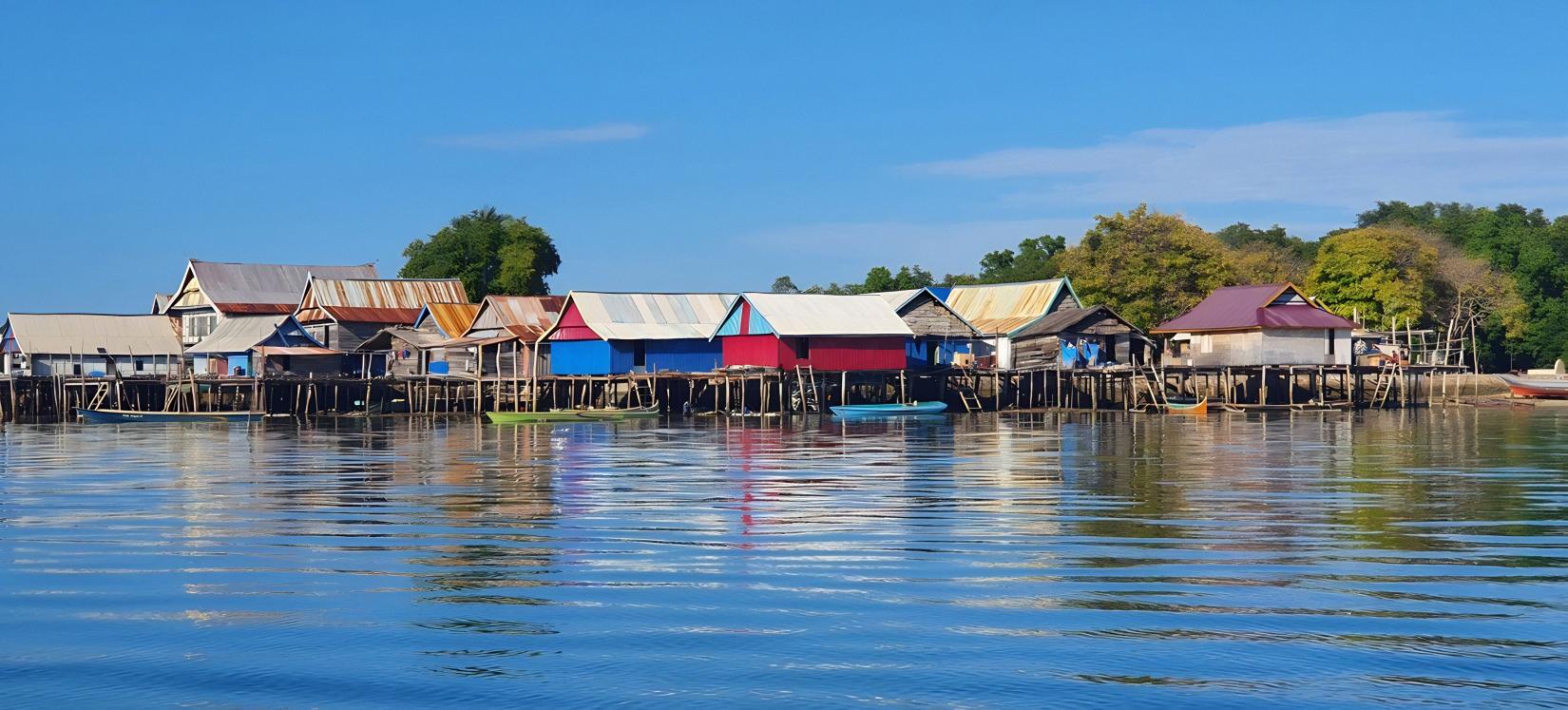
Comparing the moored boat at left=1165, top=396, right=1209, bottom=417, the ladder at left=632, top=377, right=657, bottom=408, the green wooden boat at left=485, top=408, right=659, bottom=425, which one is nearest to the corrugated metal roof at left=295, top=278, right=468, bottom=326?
the ladder at left=632, top=377, right=657, bottom=408

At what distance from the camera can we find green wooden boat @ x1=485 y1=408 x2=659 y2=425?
170ft

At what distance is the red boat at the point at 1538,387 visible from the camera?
68125 mm

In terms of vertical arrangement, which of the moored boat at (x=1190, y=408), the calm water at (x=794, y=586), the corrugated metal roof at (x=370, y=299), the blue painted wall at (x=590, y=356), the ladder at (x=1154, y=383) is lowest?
the moored boat at (x=1190, y=408)

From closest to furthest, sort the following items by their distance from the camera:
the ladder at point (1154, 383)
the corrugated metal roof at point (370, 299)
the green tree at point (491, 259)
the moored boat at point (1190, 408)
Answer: the moored boat at point (1190, 408)
the ladder at point (1154, 383)
the corrugated metal roof at point (370, 299)
the green tree at point (491, 259)

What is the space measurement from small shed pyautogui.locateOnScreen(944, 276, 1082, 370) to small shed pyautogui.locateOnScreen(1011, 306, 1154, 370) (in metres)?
0.58

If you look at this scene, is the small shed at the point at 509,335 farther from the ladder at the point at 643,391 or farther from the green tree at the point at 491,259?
the green tree at the point at 491,259

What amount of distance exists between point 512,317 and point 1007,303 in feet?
68.5

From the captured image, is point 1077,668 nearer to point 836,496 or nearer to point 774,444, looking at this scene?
point 836,496

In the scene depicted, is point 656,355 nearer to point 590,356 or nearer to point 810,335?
point 590,356

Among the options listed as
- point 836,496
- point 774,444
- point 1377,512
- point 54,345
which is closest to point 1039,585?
point 1377,512

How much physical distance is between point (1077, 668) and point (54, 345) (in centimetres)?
6599

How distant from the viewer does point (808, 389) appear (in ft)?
190

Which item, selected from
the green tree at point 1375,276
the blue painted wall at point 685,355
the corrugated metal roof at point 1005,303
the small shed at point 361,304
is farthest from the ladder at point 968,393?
the small shed at point 361,304

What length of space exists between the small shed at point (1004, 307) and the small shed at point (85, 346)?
111 feet
